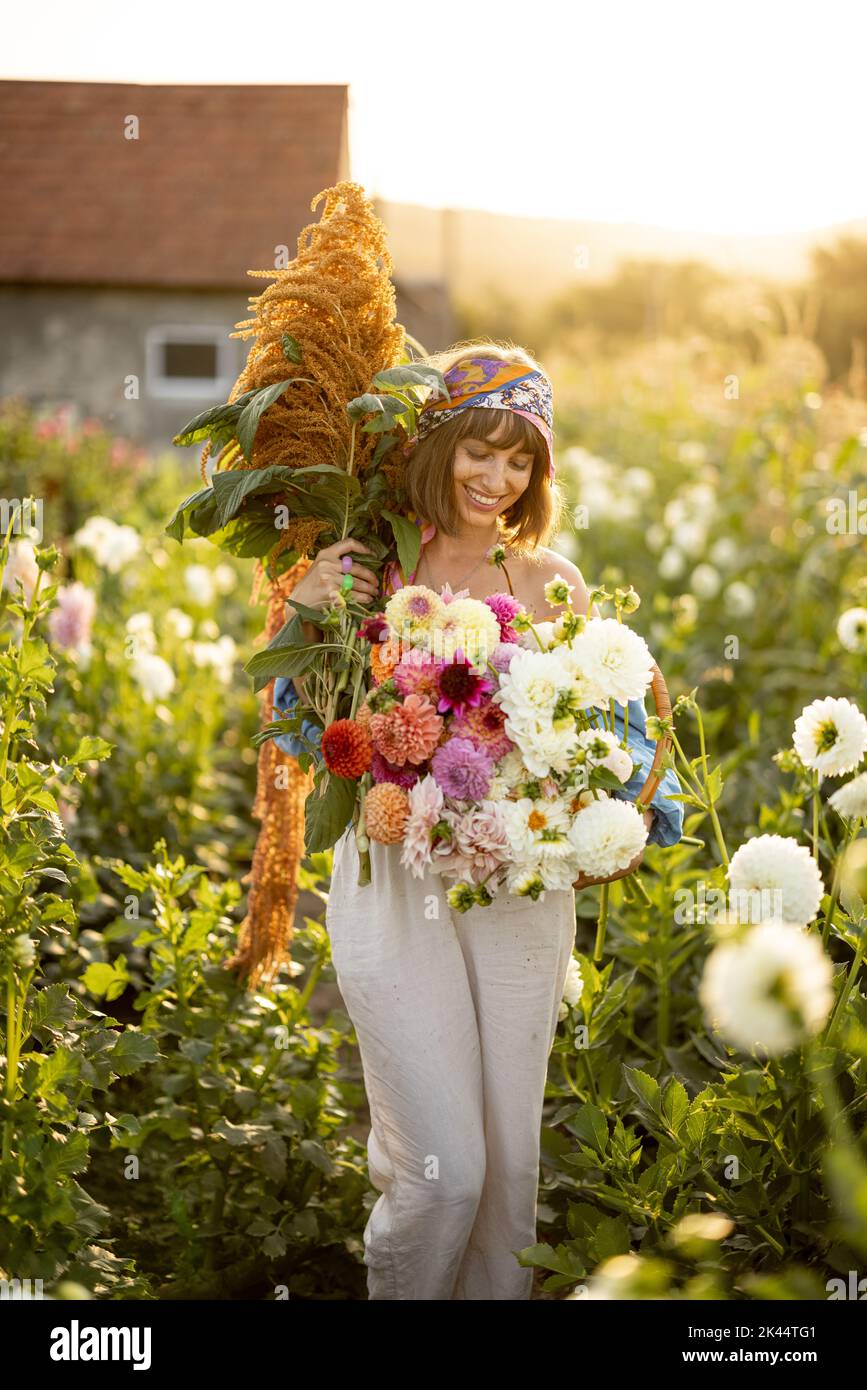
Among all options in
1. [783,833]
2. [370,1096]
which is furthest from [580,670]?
[783,833]

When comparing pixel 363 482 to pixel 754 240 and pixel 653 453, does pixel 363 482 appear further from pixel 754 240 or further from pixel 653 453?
pixel 754 240

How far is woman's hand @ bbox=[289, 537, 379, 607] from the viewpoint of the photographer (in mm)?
2168

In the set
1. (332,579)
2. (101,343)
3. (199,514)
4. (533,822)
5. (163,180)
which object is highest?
(163,180)

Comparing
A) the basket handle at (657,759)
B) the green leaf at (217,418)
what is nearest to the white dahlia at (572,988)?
the basket handle at (657,759)

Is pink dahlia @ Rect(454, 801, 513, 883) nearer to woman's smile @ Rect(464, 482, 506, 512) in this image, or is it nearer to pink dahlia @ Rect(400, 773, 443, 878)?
pink dahlia @ Rect(400, 773, 443, 878)

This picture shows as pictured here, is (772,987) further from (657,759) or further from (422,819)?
(657,759)

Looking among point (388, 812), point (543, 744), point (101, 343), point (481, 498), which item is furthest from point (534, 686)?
point (101, 343)

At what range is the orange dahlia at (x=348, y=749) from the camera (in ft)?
6.36

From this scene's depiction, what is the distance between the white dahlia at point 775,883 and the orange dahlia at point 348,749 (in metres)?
A: 0.57

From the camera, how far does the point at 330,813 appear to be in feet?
6.70

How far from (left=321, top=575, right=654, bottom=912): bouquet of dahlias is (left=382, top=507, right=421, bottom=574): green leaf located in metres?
0.16

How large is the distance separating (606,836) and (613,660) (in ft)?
0.84

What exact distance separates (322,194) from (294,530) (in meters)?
0.61

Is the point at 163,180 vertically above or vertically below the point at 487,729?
above
